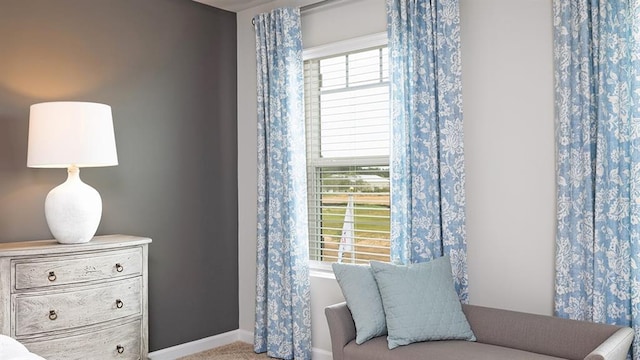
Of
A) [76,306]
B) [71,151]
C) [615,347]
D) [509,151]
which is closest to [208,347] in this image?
[76,306]

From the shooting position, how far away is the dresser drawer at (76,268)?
291 centimetres

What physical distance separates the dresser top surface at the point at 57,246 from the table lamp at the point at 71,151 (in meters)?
0.08

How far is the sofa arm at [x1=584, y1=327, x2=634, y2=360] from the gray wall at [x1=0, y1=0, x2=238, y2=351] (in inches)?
111

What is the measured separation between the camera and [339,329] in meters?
3.00

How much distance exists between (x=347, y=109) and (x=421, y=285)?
146cm

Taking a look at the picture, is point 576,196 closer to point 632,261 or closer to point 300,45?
point 632,261

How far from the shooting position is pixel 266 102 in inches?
166

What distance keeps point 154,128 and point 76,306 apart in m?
1.42

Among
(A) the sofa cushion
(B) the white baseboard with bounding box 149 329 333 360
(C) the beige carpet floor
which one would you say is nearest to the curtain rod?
(A) the sofa cushion

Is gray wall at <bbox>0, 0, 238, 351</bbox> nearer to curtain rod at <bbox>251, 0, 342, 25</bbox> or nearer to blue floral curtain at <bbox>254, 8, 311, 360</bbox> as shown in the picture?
blue floral curtain at <bbox>254, 8, 311, 360</bbox>

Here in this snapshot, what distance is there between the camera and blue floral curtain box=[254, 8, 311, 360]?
4.00m

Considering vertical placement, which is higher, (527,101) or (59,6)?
(59,6)

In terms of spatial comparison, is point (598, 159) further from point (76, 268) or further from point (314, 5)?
point (76, 268)

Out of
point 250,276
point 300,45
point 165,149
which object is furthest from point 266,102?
point 250,276
